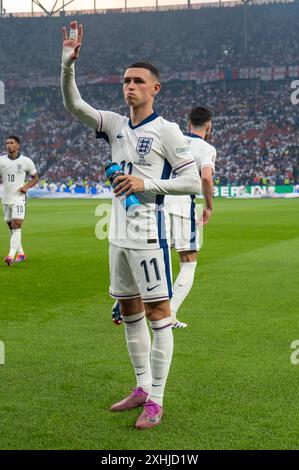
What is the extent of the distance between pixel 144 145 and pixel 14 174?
31.0 ft

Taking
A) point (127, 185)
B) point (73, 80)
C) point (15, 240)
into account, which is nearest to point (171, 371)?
point (127, 185)

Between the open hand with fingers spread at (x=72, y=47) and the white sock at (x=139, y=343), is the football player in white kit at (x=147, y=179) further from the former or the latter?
the white sock at (x=139, y=343)

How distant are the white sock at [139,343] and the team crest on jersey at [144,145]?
1.21 metres

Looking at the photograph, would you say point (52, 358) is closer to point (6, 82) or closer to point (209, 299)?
point (209, 299)

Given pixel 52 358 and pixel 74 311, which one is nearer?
pixel 52 358

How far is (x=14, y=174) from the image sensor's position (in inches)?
548

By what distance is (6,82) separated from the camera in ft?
211

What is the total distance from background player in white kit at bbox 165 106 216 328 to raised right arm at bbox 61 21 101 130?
9.08 ft

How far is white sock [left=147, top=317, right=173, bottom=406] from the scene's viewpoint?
16.1 ft

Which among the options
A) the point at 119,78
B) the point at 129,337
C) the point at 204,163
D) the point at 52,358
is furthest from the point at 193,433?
the point at 119,78

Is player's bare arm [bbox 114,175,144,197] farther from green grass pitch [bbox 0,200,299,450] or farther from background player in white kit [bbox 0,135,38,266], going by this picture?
background player in white kit [bbox 0,135,38,266]

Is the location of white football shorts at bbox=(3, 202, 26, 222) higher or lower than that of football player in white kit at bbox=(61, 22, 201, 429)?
lower

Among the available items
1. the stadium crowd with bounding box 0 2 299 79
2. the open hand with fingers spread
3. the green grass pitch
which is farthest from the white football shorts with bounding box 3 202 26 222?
the stadium crowd with bounding box 0 2 299 79
